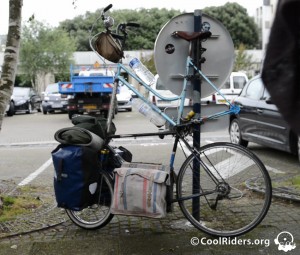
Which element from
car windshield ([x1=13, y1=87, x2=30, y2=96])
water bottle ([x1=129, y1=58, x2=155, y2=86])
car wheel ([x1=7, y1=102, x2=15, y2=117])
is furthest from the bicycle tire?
car windshield ([x1=13, y1=87, x2=30, y2=96])

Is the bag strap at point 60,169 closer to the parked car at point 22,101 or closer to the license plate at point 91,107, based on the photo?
the license plate at point 91,107

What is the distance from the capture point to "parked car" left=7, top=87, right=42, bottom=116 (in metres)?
23.3

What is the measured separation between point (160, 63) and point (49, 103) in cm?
2008

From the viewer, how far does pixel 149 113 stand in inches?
165

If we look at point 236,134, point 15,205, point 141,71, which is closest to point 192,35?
point 141,71

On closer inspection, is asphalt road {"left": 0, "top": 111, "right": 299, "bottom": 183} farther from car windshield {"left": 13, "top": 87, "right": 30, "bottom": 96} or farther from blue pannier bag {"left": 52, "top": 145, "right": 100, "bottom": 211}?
car windshield {"left": 13, "top": 87, "right": 30, "bottom": 96}

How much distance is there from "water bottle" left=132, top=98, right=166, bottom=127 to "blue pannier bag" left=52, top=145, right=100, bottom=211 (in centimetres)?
57

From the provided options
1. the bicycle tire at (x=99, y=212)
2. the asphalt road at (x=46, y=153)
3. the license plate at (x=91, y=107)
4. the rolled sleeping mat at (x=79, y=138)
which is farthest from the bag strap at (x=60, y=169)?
the license plate at (x=91, y=107)

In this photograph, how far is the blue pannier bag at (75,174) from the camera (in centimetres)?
403

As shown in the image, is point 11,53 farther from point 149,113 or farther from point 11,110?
point 11,110

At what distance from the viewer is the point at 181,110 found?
4.23 metres

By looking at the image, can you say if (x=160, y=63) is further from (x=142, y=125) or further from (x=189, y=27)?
(x=142, y=125)

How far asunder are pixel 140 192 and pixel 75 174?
1.96ft

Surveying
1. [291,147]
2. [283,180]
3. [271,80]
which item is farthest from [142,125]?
[271,80]
